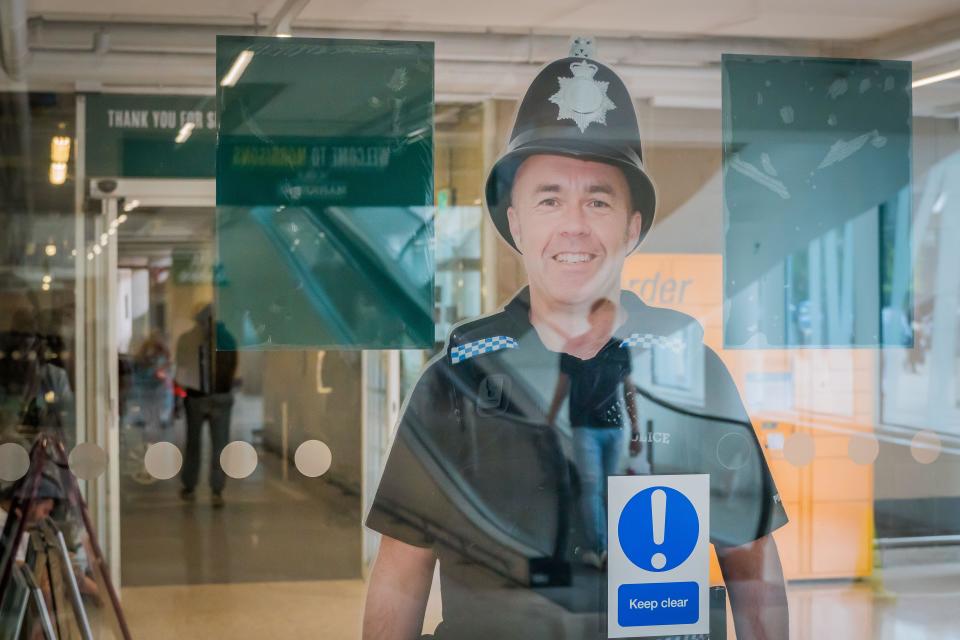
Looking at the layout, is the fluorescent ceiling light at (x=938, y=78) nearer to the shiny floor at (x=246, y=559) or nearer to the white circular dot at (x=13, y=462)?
the shiny floor at (x=246, y=559)

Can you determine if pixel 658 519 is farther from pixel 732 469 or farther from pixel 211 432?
pixel 211 432

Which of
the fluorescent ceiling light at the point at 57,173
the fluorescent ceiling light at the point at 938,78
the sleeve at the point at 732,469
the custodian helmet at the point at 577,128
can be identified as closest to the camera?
the fluorescent ceiling light at the point at 57,173

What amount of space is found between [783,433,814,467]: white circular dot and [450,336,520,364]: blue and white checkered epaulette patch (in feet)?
2.40

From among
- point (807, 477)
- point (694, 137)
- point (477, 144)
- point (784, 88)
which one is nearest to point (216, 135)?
point (477, 144)

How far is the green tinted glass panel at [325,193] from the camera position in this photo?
2.60 m

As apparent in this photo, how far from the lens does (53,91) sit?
253 cm

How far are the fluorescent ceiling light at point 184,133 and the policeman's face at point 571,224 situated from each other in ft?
2.41

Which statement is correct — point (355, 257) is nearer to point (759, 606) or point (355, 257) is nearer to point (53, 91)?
point (53, 91)

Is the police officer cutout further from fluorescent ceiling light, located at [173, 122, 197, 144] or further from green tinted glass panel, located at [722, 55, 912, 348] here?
fluorescent ceiling light, located at [173, 122, 197, 144]

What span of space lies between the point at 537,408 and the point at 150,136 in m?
1.06

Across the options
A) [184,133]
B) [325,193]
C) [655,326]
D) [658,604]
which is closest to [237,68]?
[184,133]

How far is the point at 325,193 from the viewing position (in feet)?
8.60

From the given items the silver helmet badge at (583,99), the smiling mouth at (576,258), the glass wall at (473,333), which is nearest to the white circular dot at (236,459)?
the glass wall at (473,333)

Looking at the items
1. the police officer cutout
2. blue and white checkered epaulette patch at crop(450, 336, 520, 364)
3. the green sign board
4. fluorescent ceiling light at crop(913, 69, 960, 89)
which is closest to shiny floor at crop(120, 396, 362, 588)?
the police officer cutout
